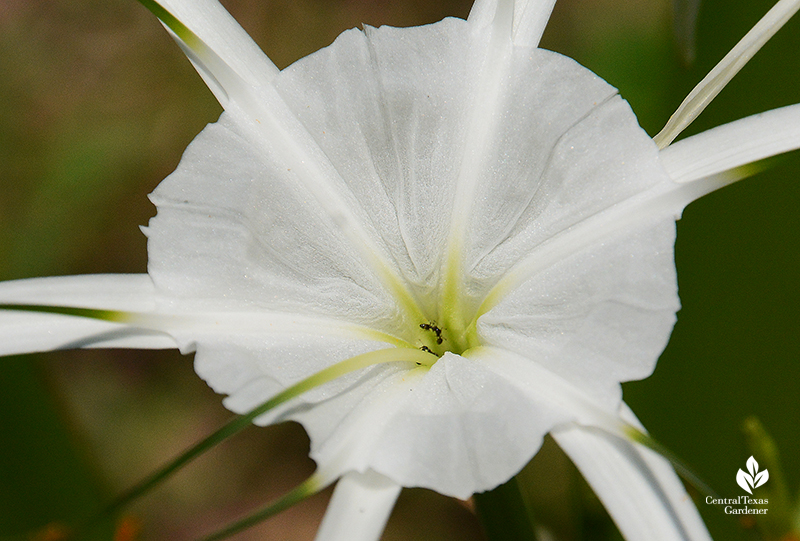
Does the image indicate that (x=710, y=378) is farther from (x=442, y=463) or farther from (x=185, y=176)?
(x=185, y=176)

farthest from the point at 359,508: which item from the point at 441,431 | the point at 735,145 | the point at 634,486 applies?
the point at 735,145

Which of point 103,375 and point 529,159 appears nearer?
point 529,159

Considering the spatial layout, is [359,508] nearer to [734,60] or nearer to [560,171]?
[560,171]

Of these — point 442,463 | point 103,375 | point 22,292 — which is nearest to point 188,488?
point 103,375

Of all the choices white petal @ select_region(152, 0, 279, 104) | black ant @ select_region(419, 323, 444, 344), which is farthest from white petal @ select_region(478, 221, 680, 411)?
white petal @ select_region(152, 0, 279, 104)

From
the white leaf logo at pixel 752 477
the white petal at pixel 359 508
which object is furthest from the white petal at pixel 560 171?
the white leaf logo at pixel 752 477

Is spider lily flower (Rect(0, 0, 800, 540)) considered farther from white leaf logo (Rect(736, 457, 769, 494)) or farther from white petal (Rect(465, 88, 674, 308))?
white leaf logo (Rect(736, 457, 769, 494))
